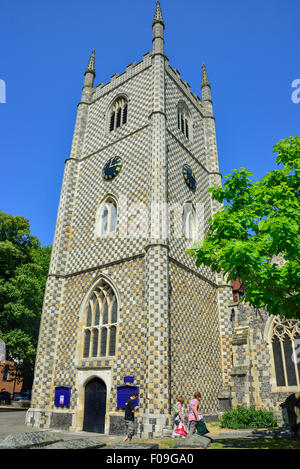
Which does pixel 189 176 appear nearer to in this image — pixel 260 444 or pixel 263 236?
pixel 263 236

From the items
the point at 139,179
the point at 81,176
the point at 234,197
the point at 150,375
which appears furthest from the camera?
the point at 81,176

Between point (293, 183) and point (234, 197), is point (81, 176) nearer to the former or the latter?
point (234, 197)

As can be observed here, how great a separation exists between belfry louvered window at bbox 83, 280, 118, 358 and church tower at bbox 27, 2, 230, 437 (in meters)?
0.06

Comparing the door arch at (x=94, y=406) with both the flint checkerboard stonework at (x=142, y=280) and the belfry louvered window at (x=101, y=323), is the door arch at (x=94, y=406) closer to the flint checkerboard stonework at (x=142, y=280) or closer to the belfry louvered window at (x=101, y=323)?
the flint checkerboard stonework at (x=142, y=280)

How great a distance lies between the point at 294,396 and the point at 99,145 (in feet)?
62.1

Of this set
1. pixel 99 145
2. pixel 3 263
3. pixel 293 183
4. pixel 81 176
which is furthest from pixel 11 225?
pixel 293 183

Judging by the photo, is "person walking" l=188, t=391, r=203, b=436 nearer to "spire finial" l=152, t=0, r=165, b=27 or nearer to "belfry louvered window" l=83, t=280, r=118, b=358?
"belfry louvered window" l=83, t=280, r=118, b=358

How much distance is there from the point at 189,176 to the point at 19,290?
581 inches

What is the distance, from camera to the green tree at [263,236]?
30.1 ft

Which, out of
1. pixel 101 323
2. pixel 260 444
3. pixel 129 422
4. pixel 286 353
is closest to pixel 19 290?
pixel 101 323

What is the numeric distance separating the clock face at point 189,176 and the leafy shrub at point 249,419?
42.5ft

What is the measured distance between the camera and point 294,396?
11.9m

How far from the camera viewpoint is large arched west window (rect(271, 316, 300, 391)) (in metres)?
16.9

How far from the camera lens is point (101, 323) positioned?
58.8ft
